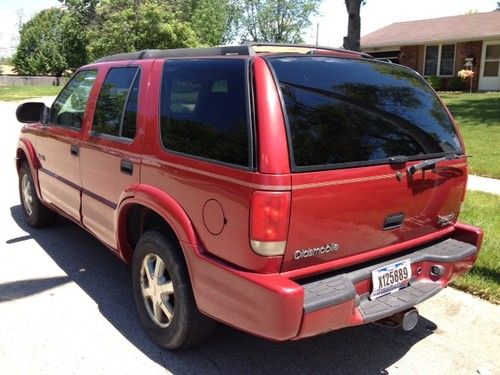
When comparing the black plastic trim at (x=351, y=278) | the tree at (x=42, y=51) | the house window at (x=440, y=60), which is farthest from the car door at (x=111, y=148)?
the tree at (x=42, y=51)

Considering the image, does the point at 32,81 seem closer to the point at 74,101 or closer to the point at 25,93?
the point at 25,93

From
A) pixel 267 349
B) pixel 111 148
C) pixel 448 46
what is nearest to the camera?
pixel 267 349

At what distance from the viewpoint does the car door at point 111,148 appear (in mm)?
3707

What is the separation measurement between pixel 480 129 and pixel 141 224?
1159 centimetres

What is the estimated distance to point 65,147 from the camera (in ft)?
15.6

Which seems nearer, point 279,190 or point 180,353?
point 279,190

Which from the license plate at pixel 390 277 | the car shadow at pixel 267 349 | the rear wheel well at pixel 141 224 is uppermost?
the rear wheel well at pixel 141 224

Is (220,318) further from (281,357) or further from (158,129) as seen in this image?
(158,129)

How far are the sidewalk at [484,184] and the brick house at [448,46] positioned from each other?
1819 centimetres

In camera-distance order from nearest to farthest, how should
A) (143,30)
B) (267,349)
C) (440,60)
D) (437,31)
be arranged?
(267,349) → (440,60) → (437,31) → (143,30)

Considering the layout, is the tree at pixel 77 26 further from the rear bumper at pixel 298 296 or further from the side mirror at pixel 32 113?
the rear bumper at pixel 298 296

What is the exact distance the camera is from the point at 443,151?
138 inches

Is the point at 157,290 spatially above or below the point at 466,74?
below

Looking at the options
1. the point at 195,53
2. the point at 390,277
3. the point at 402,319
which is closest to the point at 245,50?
the point at 195,53
